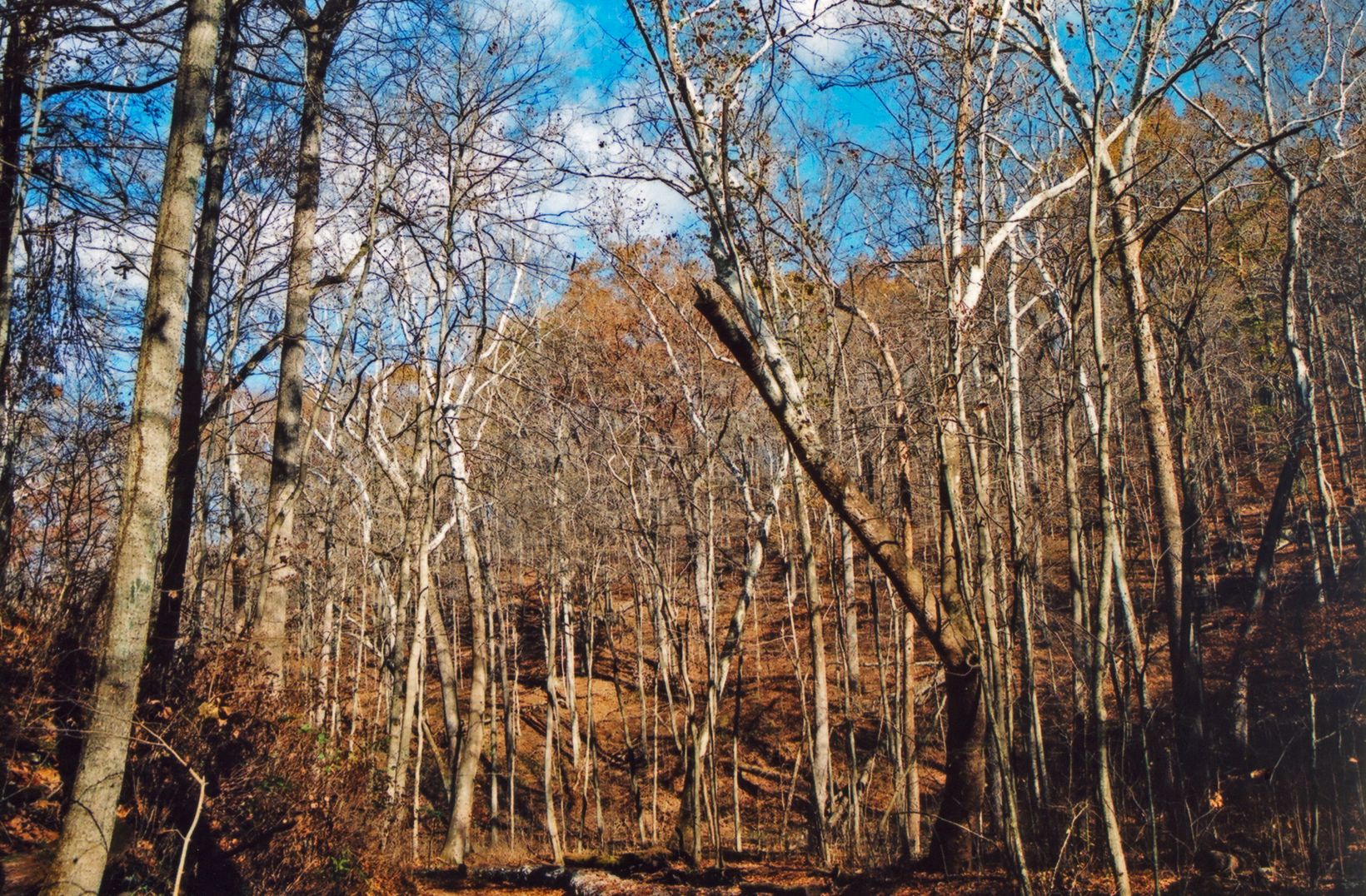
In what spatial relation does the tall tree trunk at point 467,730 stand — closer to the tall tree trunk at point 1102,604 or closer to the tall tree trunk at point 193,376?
the tall tree trunk at point 193,376

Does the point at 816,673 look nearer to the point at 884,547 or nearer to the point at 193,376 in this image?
the point at 884,547

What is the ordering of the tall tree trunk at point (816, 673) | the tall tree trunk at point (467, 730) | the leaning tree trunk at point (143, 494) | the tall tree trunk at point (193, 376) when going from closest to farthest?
the leaning tree trunk at point (143, 494) → the tall tree trunk at point (193, 376) → the tall tree trunk at point (467, 730) → the tall tree trunk at point (816, 673)

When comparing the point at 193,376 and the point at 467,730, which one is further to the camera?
the point at 467,730

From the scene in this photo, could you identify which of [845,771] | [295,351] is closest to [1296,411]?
[845,771]

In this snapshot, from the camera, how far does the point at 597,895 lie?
28.5 ft

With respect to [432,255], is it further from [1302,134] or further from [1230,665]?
[1230,665]

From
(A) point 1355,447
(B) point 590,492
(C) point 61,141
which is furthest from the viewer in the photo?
(A) point 1355,447

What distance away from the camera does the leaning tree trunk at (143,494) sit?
14.1ft

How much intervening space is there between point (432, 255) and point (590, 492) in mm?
6203

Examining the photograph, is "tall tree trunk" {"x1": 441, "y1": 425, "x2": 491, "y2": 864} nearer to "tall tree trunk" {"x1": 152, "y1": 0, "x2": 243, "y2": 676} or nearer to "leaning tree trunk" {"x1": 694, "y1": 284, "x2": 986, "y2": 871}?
"tall tree trunk" {"x1": 152, "y1": 0, "x2": 243, "y2": 676}

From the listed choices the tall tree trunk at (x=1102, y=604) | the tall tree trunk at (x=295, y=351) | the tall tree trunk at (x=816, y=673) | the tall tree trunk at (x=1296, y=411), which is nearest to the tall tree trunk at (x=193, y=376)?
the tall tree trunk at (x=295, y=351)

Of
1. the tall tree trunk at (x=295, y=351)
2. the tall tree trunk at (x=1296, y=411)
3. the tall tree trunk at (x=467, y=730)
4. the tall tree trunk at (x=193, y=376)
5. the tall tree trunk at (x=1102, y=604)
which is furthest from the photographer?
the tall tree trunk at (x=1296, y=411)

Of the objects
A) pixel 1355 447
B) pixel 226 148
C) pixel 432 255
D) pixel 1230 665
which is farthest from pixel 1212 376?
pixel 226 148

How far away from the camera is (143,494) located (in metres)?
4.68
